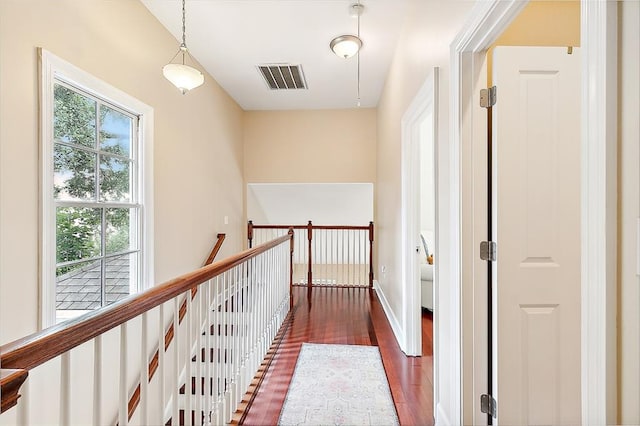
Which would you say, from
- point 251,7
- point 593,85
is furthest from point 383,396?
point 251,7

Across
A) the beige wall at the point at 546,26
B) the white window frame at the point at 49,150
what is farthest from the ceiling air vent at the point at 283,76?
the beige wall at the point at 546,26

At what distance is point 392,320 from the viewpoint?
3.27m

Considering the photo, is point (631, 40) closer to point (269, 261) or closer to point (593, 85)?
point (593, 85)

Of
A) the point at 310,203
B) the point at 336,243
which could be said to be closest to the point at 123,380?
the point at 336,243

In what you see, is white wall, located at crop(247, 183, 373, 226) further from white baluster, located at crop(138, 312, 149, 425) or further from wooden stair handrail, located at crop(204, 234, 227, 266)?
white baluster, located at crop(138, 312, 149, 425)

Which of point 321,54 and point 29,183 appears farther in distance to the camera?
point 321,54

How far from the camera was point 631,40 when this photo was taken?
2.01 ft

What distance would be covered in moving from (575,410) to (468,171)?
122cm

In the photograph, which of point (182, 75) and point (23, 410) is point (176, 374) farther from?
point (182, 75)

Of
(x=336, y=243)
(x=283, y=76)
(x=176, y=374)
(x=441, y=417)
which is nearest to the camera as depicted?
(x=176, y=374)

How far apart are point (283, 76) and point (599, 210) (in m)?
3.83

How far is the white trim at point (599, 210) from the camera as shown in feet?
2.10

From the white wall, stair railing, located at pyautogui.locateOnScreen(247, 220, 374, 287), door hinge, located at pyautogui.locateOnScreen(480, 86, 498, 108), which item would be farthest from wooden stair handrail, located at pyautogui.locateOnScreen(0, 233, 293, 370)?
the white wall

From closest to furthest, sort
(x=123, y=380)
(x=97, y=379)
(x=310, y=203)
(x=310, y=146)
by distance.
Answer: (x=97, y=379) < (x=123, y=380) < (x=310, y=146) < (x=310, y=203)
